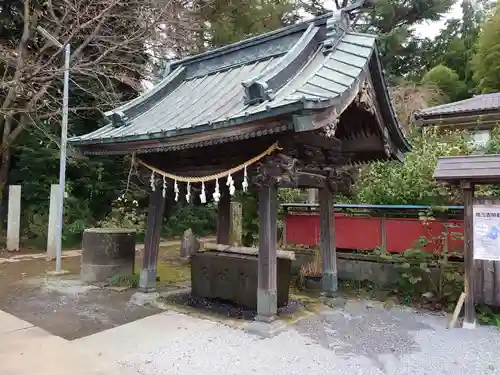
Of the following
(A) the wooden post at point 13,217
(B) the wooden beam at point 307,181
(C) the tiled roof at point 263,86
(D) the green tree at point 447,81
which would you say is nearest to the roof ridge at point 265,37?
(C) the tiled roof at point 263,86

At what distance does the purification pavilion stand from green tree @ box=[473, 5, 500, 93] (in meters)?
16.0

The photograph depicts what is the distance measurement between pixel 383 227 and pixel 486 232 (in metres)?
2.33

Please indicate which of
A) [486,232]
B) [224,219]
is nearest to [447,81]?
[224,219]

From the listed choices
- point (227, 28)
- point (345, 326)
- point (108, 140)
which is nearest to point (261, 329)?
point (345, 326)

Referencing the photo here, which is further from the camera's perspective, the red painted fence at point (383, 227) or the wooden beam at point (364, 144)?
the red painted fence at point (383, 227)

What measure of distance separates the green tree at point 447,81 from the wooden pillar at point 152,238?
710 inches

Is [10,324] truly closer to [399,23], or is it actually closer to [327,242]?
[327,242]

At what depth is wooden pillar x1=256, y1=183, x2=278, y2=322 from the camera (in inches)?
207

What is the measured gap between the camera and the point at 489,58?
1891 cm

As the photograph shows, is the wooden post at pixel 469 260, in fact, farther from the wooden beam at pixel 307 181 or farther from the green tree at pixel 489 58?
the green tree at pixel 489 58

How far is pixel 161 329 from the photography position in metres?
5.24

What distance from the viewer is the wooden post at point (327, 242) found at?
6.86 m

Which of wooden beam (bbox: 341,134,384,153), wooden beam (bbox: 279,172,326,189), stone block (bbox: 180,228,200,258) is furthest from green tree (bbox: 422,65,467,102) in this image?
wooden beam (bbox: 279,172,326,189)

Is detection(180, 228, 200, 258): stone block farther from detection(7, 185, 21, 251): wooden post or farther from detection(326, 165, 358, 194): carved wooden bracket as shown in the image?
detection(326, 165, 358, 194): carved wooden bracket
